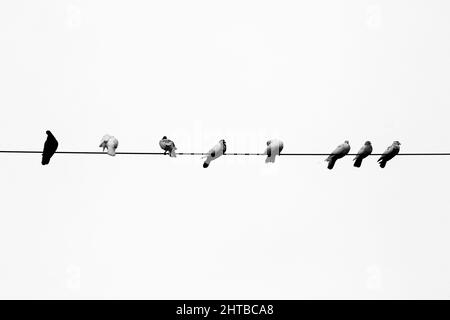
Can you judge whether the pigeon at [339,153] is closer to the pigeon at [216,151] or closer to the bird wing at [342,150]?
the bird wing at [342,150]

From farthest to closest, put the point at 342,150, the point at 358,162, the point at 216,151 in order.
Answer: the point at 342,150 → the point at 216,151 → the point at 358,162

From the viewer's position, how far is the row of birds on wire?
21.5 meters

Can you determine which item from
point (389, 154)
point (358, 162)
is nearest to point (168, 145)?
point (358, 162)

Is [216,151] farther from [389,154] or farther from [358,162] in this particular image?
[389,154]

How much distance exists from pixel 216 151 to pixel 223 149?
536 millimetres

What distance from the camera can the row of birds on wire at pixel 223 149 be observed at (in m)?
21.5

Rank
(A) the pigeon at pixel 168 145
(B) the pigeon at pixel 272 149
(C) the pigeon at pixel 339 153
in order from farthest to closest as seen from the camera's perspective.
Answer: (C) the pigeon at pixel 339 153 < (B) the pigeon at pixel 272 149 < (A) the pigeon at pixel 168 145

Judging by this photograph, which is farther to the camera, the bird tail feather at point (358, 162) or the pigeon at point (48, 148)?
the bird tail feather at point (358, 162)

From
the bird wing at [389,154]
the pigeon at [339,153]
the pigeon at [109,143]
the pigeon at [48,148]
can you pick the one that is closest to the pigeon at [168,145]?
the pigeon at [109,143]

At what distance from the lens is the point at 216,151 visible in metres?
22.3

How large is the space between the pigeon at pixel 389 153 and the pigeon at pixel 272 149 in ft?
8.68
